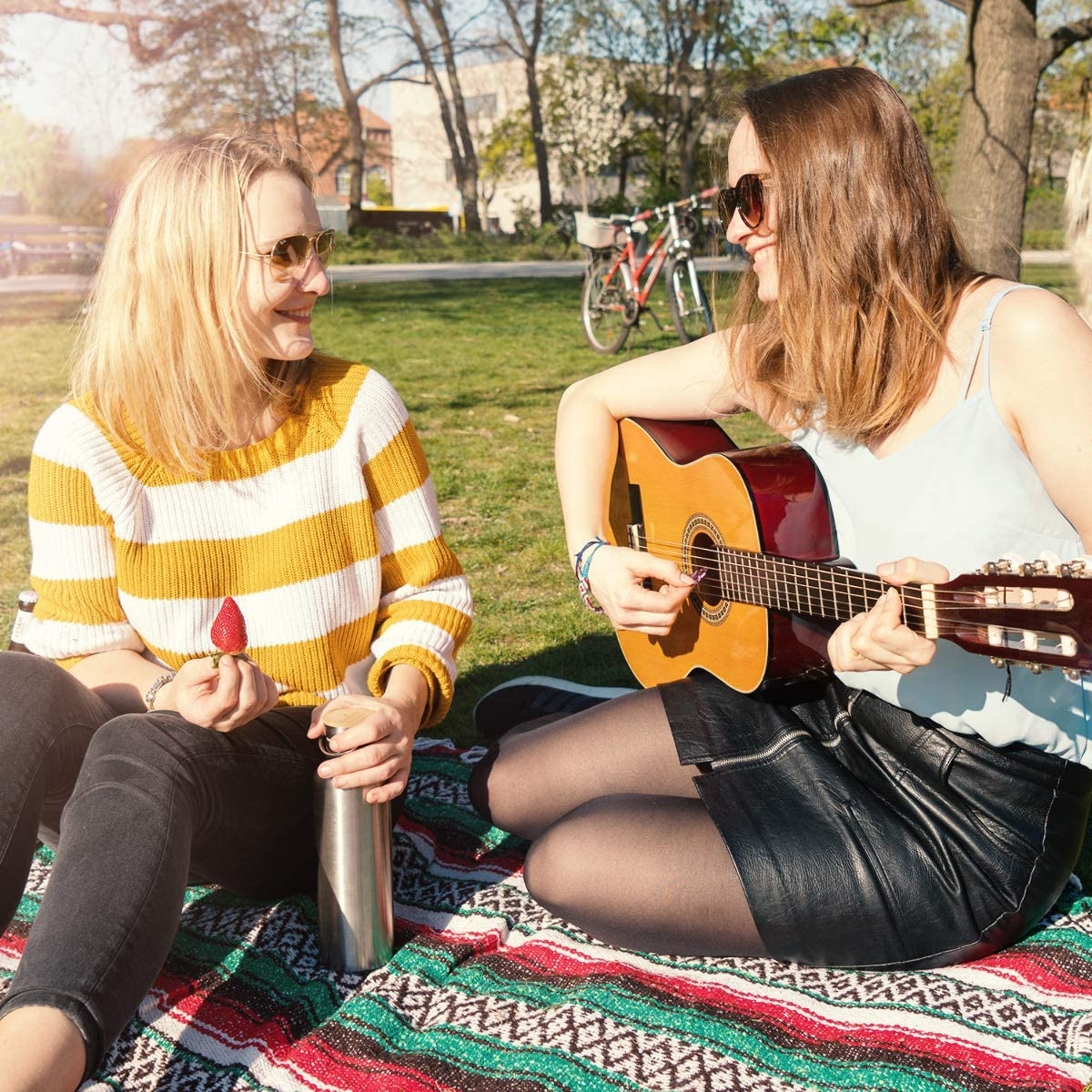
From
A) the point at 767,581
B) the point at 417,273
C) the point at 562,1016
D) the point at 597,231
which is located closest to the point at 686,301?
the point at 597,231

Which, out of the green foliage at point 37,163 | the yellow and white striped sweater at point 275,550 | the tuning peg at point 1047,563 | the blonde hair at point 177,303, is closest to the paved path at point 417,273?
the green foliage at point 37,163

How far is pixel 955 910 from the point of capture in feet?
7.16

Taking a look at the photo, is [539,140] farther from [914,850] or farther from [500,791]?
[914,850]

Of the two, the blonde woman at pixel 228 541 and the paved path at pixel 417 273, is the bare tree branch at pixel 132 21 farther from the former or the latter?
the blonde woman at pixel 228 541

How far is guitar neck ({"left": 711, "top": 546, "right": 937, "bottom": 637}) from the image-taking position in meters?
A: 2.00

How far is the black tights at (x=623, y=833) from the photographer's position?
2232 millimetres

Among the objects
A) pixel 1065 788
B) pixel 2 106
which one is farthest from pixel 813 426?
pixel 2 106

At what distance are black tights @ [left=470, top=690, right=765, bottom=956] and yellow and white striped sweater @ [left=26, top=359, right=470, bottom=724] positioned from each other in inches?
13.9

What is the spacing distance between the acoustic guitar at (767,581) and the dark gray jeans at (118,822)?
103 centimetres

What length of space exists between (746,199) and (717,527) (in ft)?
2.74

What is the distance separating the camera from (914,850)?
7.13 ft

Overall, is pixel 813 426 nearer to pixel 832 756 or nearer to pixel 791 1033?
pixel 832 756

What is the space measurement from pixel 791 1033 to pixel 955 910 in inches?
15.0

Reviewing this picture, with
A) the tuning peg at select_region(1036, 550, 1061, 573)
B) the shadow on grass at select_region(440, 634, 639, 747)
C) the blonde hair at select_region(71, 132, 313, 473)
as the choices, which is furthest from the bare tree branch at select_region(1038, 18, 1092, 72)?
the tuning peg at select_region(1036, 550, 1061, 573)
